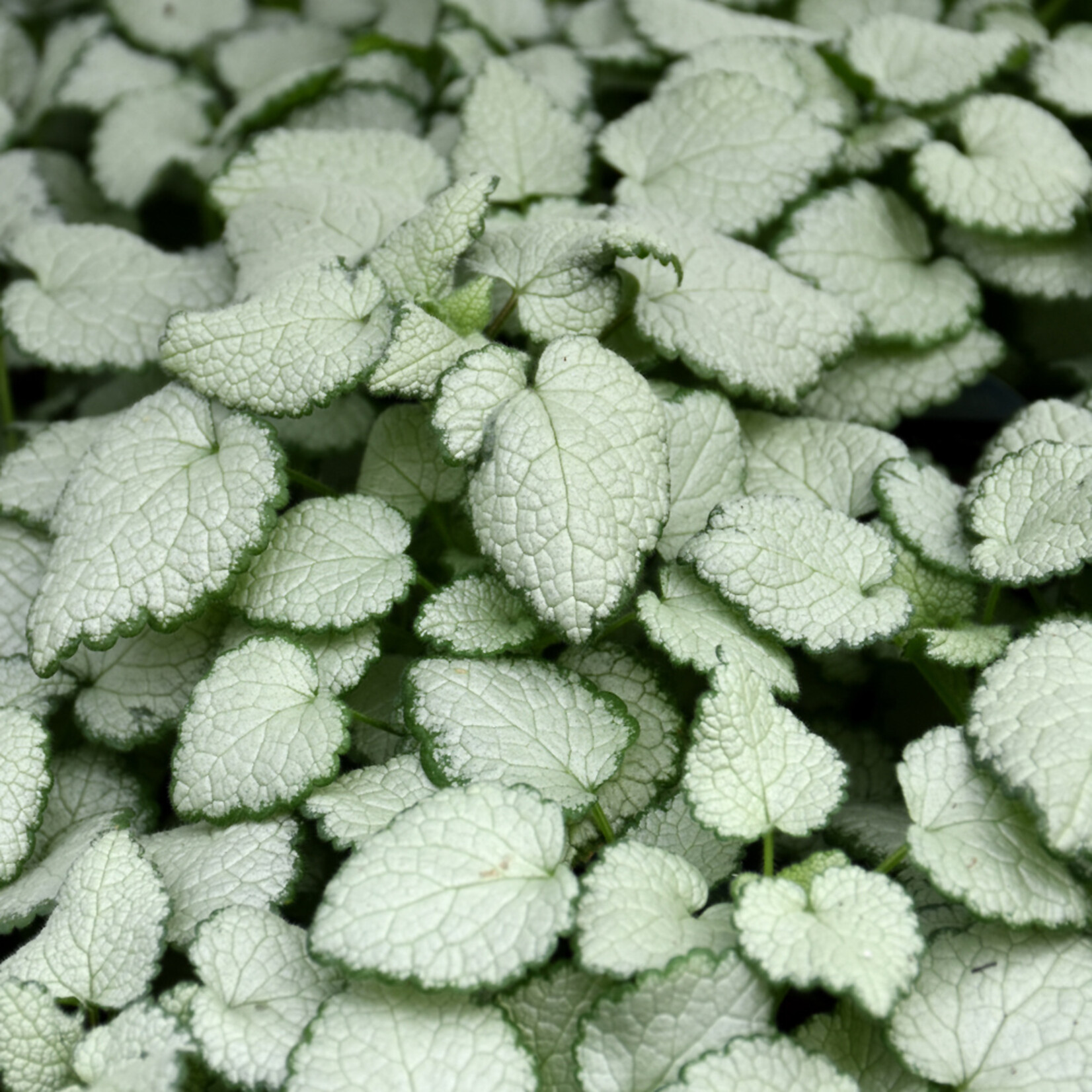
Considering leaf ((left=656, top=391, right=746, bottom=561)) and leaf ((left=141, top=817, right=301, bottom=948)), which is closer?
leaf ((left=141, top=817, right=301, bottom=948))

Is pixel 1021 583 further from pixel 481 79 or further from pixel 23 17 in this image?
pixel 23 17

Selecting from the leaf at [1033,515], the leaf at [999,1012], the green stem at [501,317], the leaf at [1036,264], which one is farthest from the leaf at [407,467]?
the leaf at [1036,264]

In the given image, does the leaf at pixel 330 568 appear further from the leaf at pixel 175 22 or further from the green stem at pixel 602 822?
the leaf at pixel 175 22

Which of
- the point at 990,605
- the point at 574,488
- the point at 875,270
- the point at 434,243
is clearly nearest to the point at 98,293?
the point at 434,243

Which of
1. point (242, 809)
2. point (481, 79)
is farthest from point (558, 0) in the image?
point (242, 809)

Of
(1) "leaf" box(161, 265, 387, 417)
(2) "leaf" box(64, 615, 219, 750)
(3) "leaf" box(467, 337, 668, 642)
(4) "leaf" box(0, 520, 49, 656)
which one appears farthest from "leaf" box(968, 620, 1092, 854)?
(4) "leaf" box(0, 520, 49, 656)

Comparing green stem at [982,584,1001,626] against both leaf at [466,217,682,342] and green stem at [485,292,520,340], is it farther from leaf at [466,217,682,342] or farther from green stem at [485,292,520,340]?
green stem at [485,292,520,340]
